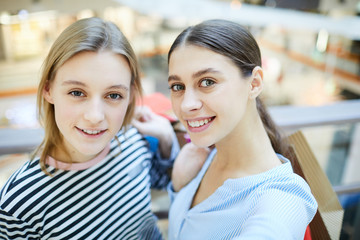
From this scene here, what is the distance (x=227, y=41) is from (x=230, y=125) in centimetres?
25

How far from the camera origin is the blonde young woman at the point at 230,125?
88 centimetres

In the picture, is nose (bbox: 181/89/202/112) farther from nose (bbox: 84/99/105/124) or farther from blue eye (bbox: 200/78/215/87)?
nose (bbox: 84/99/105/124)

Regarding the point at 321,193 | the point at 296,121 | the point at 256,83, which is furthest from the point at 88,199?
the point at 296,121

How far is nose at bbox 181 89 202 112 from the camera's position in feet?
3.05

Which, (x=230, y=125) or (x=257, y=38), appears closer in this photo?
(x=230, y=125)

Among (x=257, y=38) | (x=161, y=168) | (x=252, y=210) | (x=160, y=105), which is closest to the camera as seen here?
(x=252, y=210)

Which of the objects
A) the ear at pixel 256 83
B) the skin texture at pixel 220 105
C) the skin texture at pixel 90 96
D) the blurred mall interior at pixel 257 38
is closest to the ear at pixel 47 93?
the skin texture at pixel 90 96

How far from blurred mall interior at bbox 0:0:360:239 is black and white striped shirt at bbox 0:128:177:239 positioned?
53.0 inches

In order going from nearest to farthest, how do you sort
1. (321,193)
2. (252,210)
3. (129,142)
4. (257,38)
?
(252,210) < (321,193) < (129,142) < (257,38)

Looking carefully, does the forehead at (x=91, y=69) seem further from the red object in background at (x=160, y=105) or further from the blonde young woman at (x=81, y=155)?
the red object in background at (x=160, y=105)

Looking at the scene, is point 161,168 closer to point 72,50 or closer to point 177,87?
point 177,87

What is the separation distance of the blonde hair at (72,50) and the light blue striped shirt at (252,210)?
0.48 metres

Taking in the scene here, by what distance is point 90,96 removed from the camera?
94 cm

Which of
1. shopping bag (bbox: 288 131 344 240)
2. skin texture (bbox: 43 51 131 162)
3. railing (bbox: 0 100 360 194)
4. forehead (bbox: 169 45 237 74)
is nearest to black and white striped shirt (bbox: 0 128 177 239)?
skin texture (bbox: 43 51 131 162)
